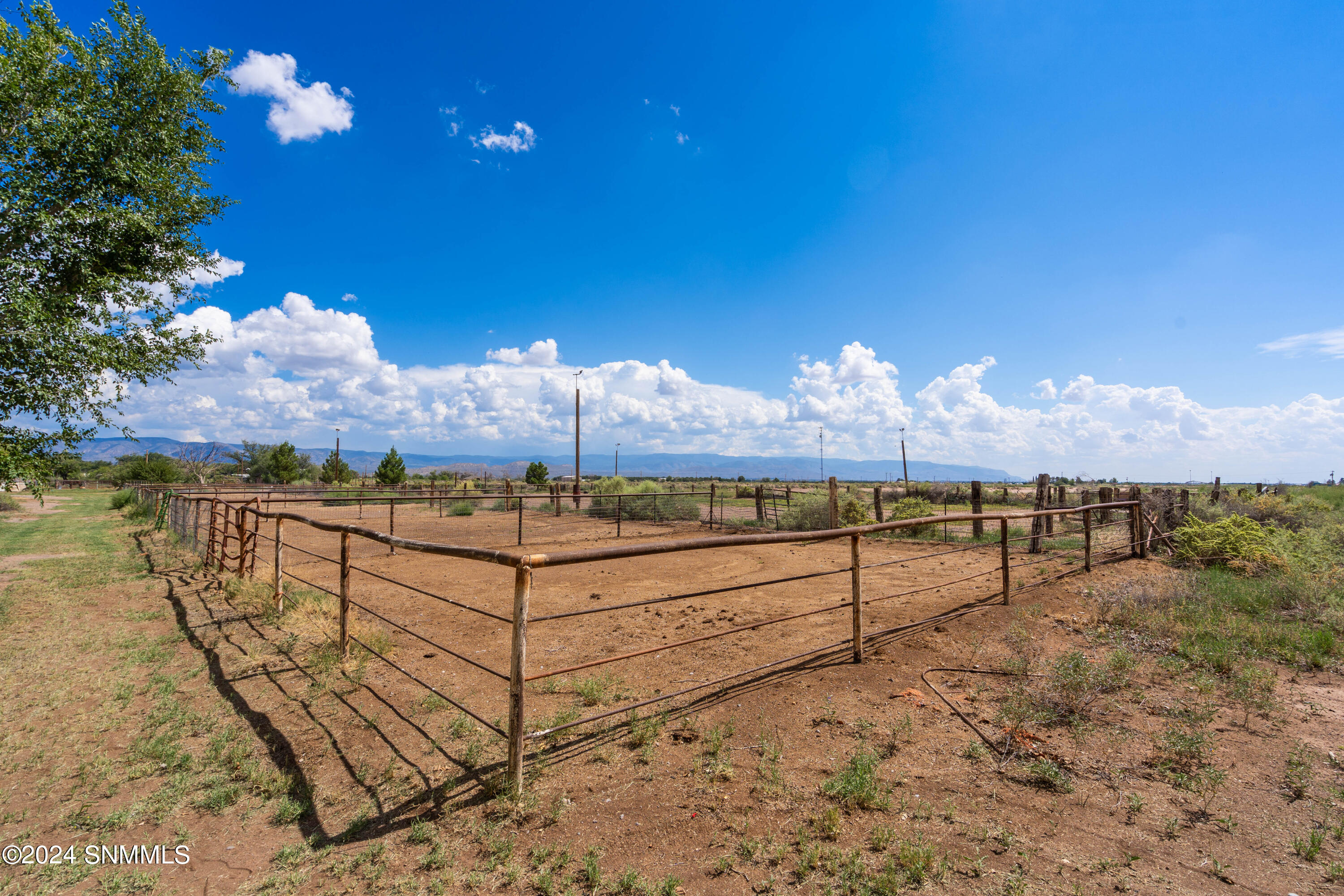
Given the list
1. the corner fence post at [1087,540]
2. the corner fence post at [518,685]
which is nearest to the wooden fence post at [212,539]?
the corner fence post at [518,685]

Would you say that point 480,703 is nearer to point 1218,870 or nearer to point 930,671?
point 930,671

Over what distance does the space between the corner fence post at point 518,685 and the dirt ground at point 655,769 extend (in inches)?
5.7

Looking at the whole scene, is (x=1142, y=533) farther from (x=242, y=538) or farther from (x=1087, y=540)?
(x=242, y=538)

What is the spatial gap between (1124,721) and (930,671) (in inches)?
52.6

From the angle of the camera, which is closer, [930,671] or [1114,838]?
[1114,838]

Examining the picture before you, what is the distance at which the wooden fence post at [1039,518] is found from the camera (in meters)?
12.2

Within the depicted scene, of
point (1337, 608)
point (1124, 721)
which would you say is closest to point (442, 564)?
point (1124, 721)

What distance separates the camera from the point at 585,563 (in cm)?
754

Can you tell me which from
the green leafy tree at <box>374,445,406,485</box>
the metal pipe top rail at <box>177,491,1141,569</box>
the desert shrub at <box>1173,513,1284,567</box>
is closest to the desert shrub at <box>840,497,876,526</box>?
the desert shrub at <box>1173,513,1284,567</box>

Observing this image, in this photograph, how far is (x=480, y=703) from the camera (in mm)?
4316

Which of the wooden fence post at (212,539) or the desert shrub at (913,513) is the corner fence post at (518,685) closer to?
the wooden fence post at (212,539)

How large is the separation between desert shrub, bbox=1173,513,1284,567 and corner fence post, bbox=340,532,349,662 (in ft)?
40.6

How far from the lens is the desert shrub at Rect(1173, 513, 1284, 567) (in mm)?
8234

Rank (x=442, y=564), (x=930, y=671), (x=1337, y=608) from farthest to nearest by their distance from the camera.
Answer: (x=442, y=564) → (x=1337, y=608) → (x=930, y=671)
